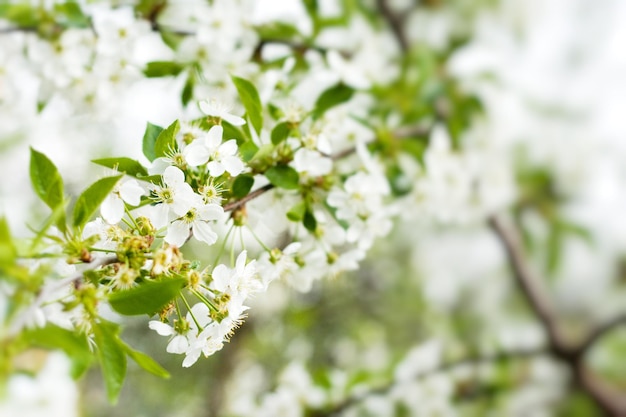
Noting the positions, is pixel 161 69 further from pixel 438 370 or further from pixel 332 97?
pixel 438 370

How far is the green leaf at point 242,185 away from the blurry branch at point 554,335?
Answer: 43.2 inches

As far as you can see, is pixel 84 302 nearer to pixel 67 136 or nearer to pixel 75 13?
pixel 75 13

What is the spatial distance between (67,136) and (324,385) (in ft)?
4.78

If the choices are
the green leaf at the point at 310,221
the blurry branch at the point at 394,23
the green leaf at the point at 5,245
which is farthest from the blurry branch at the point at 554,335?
the green leaf at the point at 5,245

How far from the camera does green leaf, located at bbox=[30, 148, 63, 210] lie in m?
0.41

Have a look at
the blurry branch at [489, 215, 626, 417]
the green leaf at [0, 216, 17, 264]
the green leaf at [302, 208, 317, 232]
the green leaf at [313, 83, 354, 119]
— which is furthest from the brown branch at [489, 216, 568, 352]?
the green leaf at [0, 216, 17, 264]

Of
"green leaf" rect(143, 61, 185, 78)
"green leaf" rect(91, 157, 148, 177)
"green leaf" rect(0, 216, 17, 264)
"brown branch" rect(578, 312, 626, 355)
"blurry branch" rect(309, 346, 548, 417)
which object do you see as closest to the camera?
"green leaf" rect(0, 216, 17, 264)

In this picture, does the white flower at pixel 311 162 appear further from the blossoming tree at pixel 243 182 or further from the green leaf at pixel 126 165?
the green leaf at pixel 126 165

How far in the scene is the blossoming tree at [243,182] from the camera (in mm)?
393

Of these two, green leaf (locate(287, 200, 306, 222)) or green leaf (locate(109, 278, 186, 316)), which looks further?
green leaf (locate(287, 200, 306, 222))

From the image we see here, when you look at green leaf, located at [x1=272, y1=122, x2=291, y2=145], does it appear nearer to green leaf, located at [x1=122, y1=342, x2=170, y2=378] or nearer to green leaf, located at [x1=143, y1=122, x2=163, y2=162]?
green leaf, located at [x1=143, y1=122, x2=163, y2=162]

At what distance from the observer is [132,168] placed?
455mm

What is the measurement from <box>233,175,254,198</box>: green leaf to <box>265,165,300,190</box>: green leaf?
26 millimetres

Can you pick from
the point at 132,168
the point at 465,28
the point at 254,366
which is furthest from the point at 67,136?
the point at 132,168
